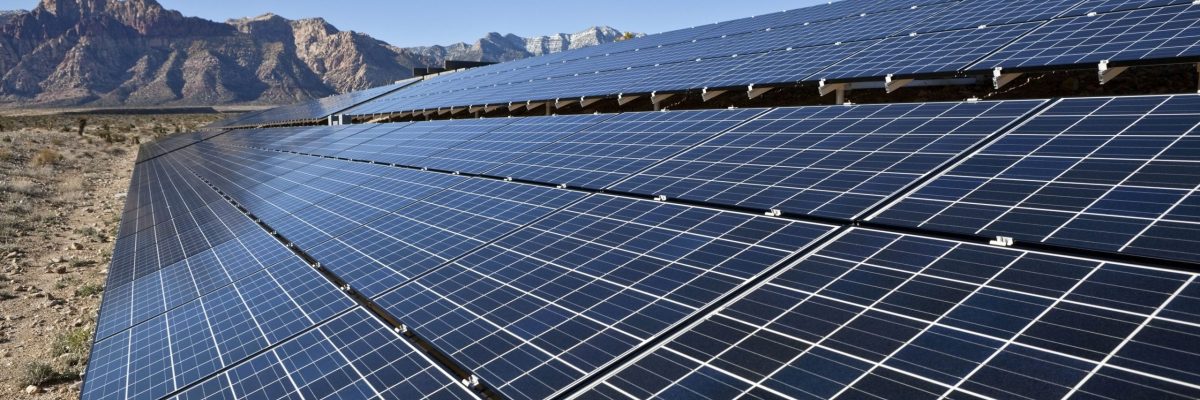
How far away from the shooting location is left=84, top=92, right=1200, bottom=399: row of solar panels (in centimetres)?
478

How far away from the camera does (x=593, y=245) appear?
852 centimetres

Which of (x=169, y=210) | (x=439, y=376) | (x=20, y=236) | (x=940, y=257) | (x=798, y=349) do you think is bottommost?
(x=20, y=236)

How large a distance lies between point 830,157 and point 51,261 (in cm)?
2424

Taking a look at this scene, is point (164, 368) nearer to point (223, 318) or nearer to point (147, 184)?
point (223, 318)

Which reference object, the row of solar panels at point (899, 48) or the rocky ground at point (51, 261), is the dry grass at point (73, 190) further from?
the row of solar panels at point (899, 48)

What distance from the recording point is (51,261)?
2170 centimetres

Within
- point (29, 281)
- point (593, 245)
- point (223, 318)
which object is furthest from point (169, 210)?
point (593, 245)

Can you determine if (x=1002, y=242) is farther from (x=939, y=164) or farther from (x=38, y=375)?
(x=38, y=375)

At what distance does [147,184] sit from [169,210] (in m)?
10.2

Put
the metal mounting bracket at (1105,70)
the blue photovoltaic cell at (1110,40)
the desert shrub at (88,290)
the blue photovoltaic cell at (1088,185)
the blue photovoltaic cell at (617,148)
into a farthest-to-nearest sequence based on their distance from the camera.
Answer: the desert shrub at (88,290)
the metal mounting bracket at (1105,70)
the blue photovoltaic cell at (1110,40)
the blue photovoltaic cell at (617,148)
the blue photovoltaic cell at (1088,185)

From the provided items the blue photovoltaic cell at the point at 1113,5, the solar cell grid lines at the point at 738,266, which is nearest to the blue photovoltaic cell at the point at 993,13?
the blue photovoltaic cell at the point at 1113,5

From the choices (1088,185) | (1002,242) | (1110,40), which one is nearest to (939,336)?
(1002,242)

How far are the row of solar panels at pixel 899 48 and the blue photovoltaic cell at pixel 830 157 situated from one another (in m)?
5.74

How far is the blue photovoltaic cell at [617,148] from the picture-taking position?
12445 millimetres
